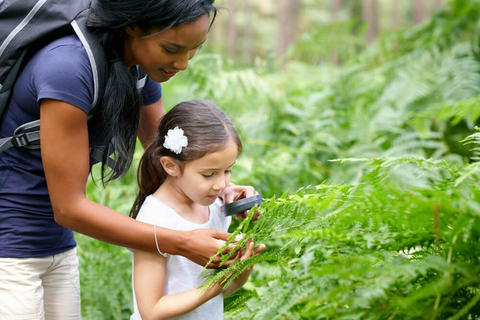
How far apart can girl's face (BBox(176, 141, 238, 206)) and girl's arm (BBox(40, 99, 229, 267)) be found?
195 millimetres

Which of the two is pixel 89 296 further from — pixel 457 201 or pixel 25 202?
pixel 457 201

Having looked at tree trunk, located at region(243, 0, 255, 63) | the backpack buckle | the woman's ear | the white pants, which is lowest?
tree trunk, located at region(243, 0, 255, 63)

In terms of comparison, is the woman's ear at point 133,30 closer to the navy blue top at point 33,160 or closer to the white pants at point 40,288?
the navy blue top at point 33,160

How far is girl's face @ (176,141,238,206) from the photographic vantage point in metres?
1.62

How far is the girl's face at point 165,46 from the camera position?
1596 millimetres

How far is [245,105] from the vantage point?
5715 millimetres

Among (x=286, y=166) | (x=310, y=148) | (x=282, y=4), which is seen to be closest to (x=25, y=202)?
(x=286, y=166)

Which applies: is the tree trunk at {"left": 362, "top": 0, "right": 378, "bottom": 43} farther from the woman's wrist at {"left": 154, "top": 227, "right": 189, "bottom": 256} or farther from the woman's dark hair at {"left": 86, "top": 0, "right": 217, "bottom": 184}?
the woman's wrist at {"left": 154, "top": 227, "right": 189, "bottom": 256}

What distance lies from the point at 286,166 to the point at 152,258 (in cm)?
226

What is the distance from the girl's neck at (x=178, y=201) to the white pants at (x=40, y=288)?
56 centimetres

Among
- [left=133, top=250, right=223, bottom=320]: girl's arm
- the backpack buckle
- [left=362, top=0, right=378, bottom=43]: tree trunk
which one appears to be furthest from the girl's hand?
[left=362, top=0, right=378, bottom=43]: tree trunk

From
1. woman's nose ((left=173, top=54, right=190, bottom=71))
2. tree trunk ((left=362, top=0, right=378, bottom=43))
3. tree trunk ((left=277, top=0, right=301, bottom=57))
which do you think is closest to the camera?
woman's nose ((left=173, top=54, right=190, bottom=71))

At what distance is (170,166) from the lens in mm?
1709

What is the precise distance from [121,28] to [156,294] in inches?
37.4
